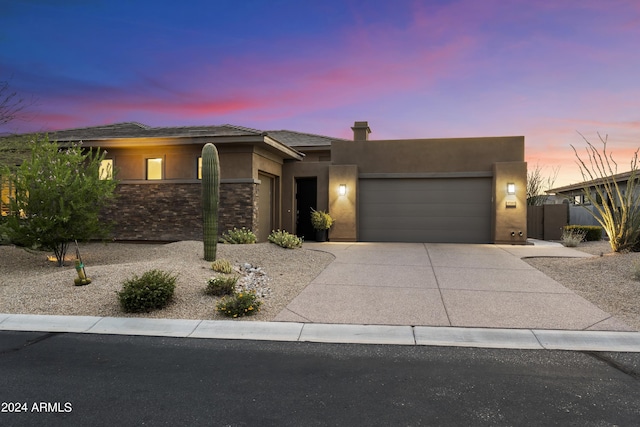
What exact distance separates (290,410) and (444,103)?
59.9ft

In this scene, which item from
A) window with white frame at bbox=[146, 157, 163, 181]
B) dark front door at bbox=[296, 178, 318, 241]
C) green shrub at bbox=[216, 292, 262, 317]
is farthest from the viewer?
dark front door at bbox=[296, 178, 318, 241]

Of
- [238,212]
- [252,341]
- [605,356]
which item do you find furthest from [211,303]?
[238,212]

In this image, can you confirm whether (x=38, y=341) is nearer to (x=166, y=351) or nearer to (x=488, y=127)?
(x=166, y=351)

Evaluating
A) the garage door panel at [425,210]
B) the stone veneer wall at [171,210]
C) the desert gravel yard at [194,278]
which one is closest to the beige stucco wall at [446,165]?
the garage door panel at [425,210]

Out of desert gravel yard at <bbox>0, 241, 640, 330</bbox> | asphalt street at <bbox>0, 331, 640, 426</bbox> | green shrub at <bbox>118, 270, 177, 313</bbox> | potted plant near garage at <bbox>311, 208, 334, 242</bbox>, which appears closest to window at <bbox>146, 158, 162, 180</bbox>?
desert gravel yard at <bbox>0, 241, 640, 330</bbox>

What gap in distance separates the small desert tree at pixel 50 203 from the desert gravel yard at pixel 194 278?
36.7 inches

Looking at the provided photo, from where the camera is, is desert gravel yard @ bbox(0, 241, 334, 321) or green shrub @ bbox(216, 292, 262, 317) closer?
→ green shrub @ bbox(216, 292, 262, 317)

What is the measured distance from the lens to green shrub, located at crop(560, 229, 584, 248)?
18062 mm

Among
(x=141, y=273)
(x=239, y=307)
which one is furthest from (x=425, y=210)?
(x=239, y=307)

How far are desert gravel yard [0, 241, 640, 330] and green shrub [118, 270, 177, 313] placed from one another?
0.16 metres

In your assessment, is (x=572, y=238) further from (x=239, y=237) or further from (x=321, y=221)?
(x=239, y=237)

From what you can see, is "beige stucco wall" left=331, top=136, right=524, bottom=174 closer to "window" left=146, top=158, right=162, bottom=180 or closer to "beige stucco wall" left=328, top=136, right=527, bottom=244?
"beige stucco wall" left=328, top=136, right=527, bottom=244

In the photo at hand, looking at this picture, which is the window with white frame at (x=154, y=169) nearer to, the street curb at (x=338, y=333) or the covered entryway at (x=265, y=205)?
Answer: the covered entryway at (x=265, y=205)

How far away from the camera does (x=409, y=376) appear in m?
4.64
